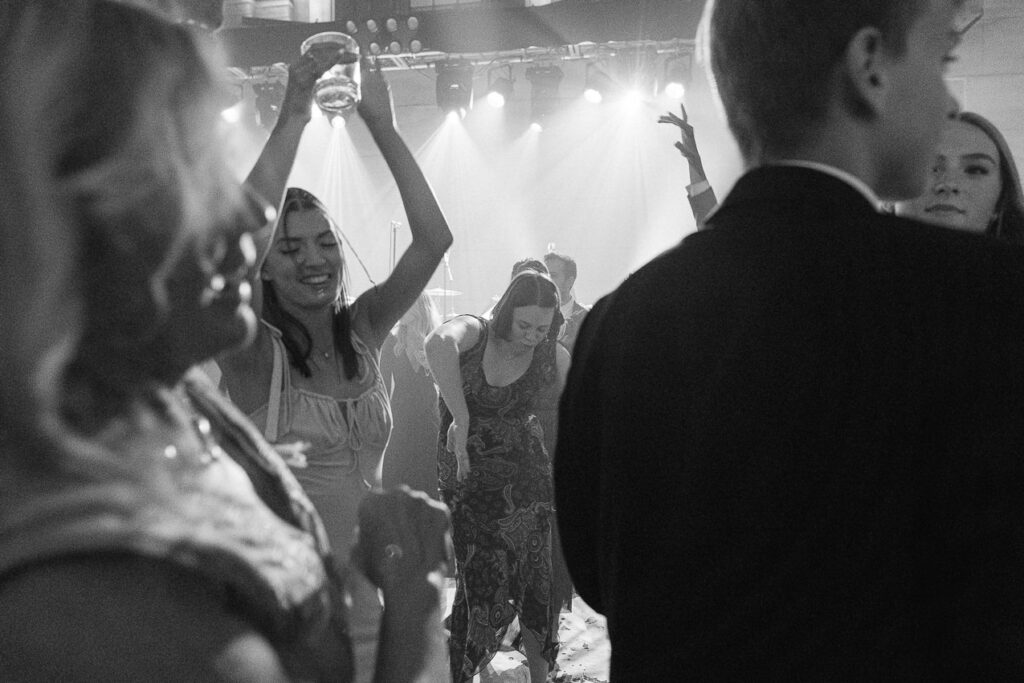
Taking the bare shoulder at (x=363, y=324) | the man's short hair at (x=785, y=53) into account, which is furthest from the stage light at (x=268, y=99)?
the man's short hair at (x=785, y=53)

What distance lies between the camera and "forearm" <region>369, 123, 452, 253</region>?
7.71 feet

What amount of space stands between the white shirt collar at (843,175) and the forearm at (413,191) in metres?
1.32

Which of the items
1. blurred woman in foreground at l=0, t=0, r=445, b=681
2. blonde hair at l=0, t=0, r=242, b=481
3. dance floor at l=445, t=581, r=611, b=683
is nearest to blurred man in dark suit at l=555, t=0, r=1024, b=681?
blurred woman in foreground at l=0, t=0, r=445, b=681

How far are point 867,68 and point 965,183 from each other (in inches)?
55.9

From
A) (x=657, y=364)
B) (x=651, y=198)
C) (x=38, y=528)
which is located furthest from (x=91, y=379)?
(x=651, y=198)

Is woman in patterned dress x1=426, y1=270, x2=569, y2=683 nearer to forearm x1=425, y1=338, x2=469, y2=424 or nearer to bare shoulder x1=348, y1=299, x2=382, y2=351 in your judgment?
forearm x1=425, y1=338, x2=469, y2=424

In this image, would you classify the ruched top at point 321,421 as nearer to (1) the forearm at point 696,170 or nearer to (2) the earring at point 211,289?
(1) the forearm at point 696,170

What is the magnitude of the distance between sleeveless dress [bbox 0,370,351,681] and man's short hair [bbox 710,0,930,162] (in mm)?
739

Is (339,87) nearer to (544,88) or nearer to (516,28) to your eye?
(516,28)

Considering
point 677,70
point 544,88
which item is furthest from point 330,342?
point 544,88

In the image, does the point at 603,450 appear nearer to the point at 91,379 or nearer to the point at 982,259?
the point at 982,259

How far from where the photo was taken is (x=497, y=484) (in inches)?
148

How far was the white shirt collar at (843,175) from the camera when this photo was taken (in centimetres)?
110

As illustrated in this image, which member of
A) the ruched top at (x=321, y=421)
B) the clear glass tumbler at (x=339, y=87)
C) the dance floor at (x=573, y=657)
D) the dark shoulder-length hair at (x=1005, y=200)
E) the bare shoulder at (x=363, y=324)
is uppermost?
the clear glass tumbler at (x=339, y=87)
